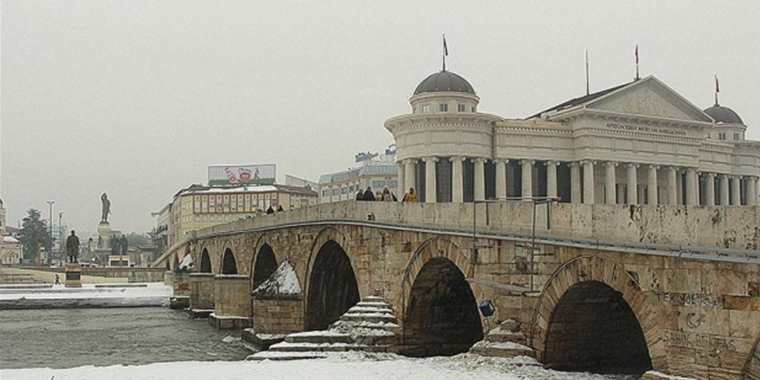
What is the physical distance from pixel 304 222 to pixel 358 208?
18.7ft

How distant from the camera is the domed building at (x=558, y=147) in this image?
52812 millimetres

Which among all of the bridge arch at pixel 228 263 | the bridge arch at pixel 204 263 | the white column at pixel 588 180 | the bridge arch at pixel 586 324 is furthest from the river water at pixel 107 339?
the white column at pixel 588 180

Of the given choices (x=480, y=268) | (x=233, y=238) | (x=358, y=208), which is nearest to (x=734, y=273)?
(x=480, y=268)

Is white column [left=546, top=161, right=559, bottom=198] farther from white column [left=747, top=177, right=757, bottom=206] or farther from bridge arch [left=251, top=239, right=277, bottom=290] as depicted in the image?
bridge arch [left=251, top=239, right=277, bottom=290]

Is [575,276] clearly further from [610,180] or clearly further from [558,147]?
[610,180]

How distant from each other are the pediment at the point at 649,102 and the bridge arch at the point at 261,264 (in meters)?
27.4

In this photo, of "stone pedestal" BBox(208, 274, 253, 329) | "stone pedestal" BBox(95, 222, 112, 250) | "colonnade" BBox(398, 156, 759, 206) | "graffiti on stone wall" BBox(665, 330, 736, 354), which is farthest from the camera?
"stone pedestal" BBox(95, 222, 112, 250)

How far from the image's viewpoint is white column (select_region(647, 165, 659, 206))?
5803 centimetres

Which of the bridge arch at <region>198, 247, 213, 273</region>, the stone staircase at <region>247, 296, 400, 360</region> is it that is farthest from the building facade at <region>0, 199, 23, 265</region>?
the stone staircase at <region>247, 296, 400, 360</region>

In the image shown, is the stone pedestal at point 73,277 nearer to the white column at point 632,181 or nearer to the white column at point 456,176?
the white column at point 456,176

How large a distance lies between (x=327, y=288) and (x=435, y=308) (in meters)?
9.13

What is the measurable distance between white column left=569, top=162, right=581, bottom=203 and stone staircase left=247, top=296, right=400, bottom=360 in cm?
3834

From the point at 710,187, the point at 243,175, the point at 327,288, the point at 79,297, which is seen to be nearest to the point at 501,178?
the point at 710,187

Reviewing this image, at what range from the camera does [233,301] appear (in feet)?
117
